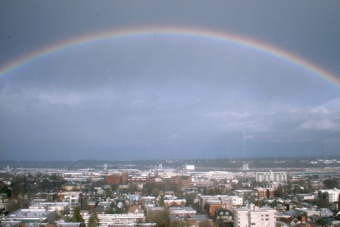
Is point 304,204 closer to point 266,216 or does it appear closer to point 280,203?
point 280,203

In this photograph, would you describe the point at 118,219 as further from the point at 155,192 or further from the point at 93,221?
the point at 155,192

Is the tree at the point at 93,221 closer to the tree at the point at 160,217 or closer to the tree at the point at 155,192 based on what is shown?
the tree at the point at 160,217

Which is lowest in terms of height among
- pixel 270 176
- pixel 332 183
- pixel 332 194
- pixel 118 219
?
pixel 118 219

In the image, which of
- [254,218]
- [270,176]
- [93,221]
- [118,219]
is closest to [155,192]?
[118,219]

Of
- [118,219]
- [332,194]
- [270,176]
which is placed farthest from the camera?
[270,176]

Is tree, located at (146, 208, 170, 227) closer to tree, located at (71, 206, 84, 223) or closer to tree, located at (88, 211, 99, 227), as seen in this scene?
tree, located at (88, 211, 99, 227)

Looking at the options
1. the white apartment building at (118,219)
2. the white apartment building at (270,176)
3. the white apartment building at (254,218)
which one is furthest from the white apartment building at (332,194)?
the white apartment building at (118,219)

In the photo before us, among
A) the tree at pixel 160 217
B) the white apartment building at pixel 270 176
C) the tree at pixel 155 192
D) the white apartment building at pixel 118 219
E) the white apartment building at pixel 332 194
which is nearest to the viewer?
the tree at pixel 160 217
